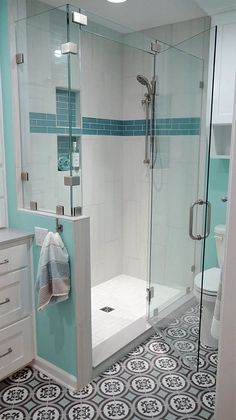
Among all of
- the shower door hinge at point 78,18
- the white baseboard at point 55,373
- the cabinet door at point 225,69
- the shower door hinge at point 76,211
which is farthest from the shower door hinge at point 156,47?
the white baseboard at point 55,373

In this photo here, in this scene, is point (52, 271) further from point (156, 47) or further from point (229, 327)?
point (156, 47)

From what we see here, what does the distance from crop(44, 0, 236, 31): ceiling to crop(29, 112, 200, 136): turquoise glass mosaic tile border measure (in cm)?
81

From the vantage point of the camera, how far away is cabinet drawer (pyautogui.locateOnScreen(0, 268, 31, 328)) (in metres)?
2.09

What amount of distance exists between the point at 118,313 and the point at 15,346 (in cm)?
99

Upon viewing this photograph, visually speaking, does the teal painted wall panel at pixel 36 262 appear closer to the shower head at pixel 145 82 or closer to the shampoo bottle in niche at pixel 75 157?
the shampoo bottle in niche at pixel 75 157

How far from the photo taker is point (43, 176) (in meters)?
2.30

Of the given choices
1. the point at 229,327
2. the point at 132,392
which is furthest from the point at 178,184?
the point at 229,327

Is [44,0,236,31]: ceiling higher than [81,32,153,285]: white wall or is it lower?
higher

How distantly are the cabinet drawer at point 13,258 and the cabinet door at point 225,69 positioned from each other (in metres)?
1.73

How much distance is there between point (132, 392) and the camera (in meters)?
2.11

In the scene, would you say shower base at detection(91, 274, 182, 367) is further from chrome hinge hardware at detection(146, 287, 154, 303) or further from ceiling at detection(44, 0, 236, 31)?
ceiling at detection(44, 0, 236, 31)

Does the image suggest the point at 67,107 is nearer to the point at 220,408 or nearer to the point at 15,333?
the point at 15,333

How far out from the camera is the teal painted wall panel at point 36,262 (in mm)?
2092

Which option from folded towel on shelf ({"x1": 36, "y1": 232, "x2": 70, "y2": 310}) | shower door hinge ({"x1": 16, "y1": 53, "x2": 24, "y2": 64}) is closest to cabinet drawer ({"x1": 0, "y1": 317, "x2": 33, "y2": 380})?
folded towel on shelf ({"x1": 36, "y1": 232, "x2": 70, "y2": 310})
